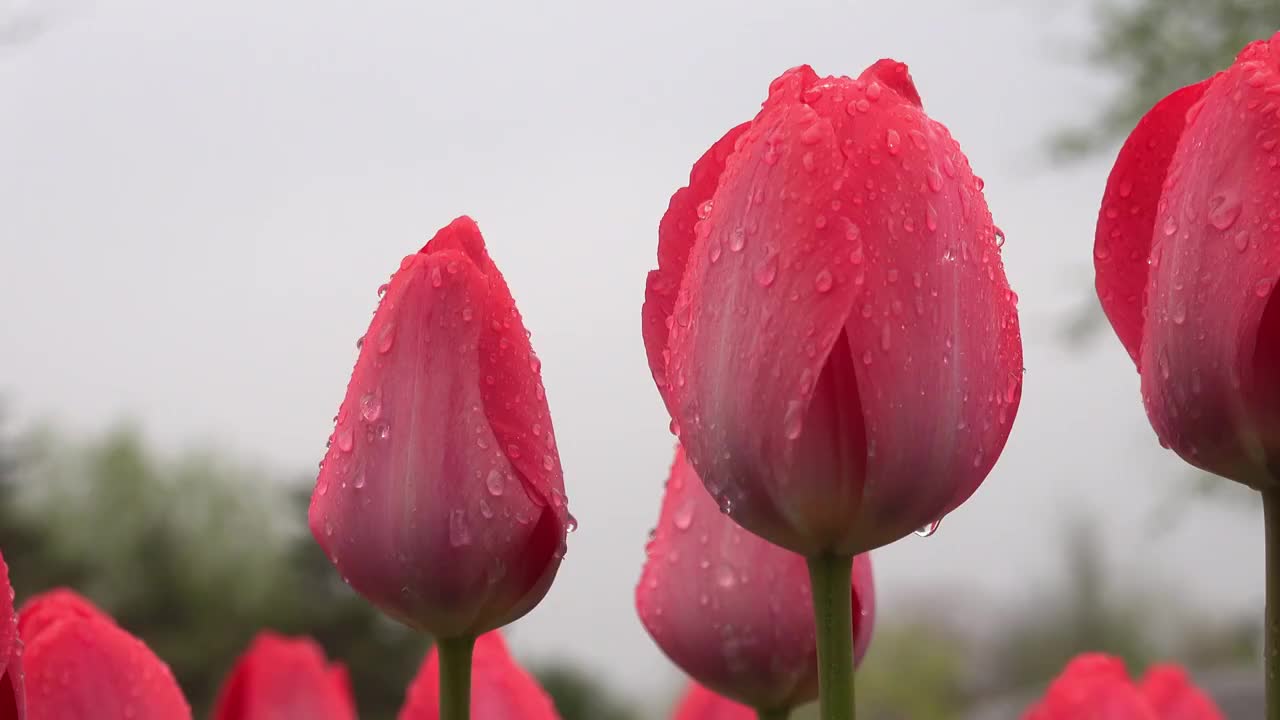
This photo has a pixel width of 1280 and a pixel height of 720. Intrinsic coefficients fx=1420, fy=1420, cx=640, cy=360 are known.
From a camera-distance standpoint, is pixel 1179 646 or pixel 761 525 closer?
pixel 761 525

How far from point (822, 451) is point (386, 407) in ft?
A: 0.28

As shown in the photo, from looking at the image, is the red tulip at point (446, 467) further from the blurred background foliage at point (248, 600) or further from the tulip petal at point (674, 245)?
the blurred background foliage at point (248, 600)

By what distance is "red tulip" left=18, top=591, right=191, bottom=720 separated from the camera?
11.6 inches

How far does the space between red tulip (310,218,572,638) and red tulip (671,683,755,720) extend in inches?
5.2

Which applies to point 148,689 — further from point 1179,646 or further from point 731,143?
point 1179,646

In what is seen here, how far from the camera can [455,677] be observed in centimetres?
28

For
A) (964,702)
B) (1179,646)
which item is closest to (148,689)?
(964,702)

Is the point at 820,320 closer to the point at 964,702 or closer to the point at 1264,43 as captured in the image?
the point at 1264,43

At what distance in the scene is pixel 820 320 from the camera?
25cm

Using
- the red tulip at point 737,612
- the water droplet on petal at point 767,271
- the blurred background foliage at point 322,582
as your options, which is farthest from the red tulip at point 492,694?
the blurred background foliage at point 322,582

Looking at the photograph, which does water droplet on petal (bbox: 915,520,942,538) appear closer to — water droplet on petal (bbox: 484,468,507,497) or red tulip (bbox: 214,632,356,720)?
water droplet on petal (bbox: 484,468,507,497)

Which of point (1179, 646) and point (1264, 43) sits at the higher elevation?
point (1179, 646)

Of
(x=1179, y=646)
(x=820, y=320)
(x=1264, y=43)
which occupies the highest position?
(x=1179, y=646)

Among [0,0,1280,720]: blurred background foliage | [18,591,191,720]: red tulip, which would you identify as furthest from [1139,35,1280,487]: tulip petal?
[0,0,1280,720]: blurred background foliage
